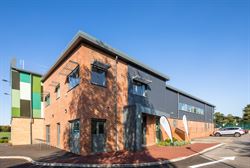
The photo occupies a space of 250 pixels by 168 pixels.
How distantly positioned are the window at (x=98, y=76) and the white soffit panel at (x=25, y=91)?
15.8m

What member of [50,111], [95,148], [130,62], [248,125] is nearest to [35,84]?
[50,111]

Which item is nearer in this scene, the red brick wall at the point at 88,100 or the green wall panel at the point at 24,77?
the red brick wall at the point at 88,100

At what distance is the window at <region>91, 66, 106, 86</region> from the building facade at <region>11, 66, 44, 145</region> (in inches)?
572

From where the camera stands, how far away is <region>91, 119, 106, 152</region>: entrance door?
55.7 ft

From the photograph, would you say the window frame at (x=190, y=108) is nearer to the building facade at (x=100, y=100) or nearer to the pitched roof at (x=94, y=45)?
the building facade at (x=100, y=100)

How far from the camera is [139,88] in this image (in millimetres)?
23359

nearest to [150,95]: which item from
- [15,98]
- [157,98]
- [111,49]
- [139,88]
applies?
[157,98]

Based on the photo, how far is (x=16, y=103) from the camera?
2869 cm

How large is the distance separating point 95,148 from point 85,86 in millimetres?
4605

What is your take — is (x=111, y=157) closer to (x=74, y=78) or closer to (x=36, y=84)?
(x=74, y=78)

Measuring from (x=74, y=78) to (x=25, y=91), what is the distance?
13713 millimetres

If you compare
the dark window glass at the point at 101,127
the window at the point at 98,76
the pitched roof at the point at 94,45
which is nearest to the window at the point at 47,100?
the pitched roof at the point at 94,45

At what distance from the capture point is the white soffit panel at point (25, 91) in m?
29.4

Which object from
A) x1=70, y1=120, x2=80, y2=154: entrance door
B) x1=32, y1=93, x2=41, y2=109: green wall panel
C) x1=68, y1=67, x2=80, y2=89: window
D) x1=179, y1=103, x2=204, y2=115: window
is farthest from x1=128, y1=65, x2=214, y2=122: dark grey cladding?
x1=32, y1=93, x2=41, y2=109: green wall panel
